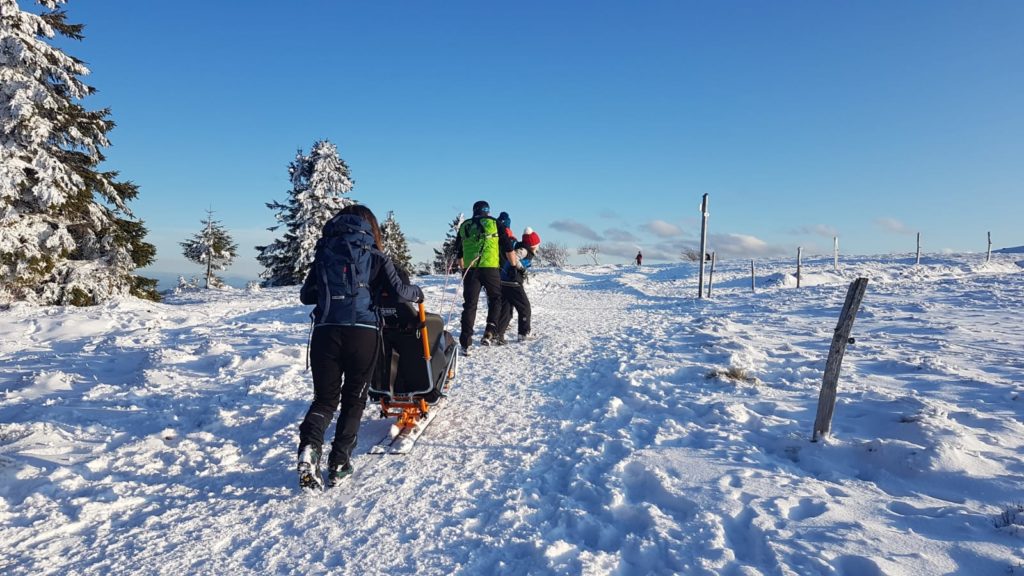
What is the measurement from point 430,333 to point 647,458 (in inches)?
91.2

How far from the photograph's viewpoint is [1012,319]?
403 inches

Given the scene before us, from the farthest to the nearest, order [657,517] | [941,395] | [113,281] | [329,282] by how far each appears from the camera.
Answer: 1. [113,281]
2. [941,395]
3. [329,282]
4. [657,517]

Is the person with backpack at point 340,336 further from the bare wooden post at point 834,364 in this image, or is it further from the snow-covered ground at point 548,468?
the bare wooden post at point 834,364

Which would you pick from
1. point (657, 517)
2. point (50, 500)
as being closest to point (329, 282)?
point (50, 500)

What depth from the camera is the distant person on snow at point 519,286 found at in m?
8.90

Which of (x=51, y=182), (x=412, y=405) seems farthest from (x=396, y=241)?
(x=412, y=405)

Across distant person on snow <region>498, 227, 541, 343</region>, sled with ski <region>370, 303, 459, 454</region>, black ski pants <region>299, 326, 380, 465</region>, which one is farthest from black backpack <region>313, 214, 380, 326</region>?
distant person on snow <region>498, 227, 541, 343</region>

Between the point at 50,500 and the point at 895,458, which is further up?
the point at 895,458

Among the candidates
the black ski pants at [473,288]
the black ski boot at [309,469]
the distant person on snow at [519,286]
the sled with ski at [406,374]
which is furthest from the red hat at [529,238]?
the black ski boot at [309,469]

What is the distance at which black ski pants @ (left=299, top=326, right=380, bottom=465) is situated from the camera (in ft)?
12.7

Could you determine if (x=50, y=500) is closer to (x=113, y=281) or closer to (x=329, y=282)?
(x=329, y=282)

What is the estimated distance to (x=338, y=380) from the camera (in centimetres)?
399

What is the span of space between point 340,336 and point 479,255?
14.4 ft

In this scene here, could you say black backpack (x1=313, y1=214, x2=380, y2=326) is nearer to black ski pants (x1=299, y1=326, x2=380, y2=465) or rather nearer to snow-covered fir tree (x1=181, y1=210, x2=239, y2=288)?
black ski pants (x1=299, y1=326, x2=380, y2=465)
